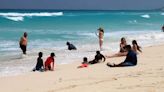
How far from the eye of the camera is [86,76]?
10805mm

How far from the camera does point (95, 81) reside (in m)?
9.87

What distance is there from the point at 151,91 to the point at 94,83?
170 centimetres

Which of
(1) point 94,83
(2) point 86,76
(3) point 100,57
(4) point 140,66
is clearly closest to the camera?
(1) point 94,83

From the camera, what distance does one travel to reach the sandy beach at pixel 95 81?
8914mm

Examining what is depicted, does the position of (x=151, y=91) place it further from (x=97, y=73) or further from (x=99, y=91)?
(x=97, y=73)

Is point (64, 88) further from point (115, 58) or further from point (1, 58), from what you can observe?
point (1, 58)

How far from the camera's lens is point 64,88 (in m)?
9.14

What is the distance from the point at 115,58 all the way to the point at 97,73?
4445 millimetres

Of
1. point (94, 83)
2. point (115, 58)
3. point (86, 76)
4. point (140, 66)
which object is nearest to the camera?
point (94, 83)

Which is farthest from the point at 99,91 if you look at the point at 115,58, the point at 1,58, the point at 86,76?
the point at 1,58

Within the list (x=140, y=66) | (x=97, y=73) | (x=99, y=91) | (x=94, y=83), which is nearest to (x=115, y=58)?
(x=140, y=66)

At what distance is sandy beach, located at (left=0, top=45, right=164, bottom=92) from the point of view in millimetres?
8914

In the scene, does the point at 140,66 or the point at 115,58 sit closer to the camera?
the point at 140,66

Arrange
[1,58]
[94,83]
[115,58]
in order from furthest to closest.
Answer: [1,58] < [115,58] < [94,83]
